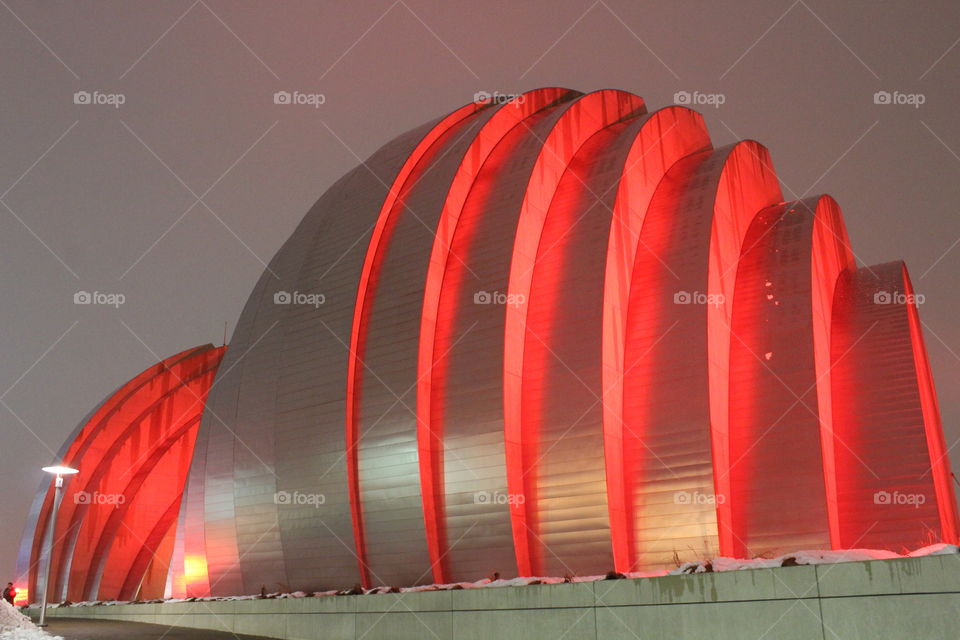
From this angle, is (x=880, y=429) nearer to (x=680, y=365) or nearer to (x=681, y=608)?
(x=680, y=365)

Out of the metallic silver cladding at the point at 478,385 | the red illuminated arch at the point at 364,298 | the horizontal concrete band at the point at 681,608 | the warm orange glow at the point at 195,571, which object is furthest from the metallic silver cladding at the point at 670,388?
the warm orange glow at the point at 195,571

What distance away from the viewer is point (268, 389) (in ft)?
75.8

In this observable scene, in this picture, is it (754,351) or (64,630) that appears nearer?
(64,630)

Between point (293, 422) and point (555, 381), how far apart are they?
7.03 meters

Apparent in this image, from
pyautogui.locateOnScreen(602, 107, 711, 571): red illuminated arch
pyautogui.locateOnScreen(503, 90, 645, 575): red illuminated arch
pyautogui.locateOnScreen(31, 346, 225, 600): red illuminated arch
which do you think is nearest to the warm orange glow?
pyautogui.locateOnScreen(503, 90, 645, 575): red illuminated arch

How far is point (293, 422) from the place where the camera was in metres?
21.8

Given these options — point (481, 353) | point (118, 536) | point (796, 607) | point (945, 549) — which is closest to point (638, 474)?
point (481, 353)

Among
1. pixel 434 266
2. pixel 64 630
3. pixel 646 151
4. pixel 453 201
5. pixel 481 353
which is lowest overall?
pixel 64 630

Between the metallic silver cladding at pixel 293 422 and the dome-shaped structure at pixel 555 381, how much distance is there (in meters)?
0.08

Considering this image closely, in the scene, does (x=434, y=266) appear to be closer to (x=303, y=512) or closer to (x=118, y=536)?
(x=303, y=512)

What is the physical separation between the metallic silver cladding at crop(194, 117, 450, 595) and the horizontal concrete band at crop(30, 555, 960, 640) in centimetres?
231

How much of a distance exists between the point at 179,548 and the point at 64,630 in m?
5.72

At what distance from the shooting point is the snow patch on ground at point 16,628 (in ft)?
47.3

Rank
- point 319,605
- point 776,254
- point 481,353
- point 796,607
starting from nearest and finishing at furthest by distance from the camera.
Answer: point 796,607 → point 319,605 → point 481,353 → point 776,254
